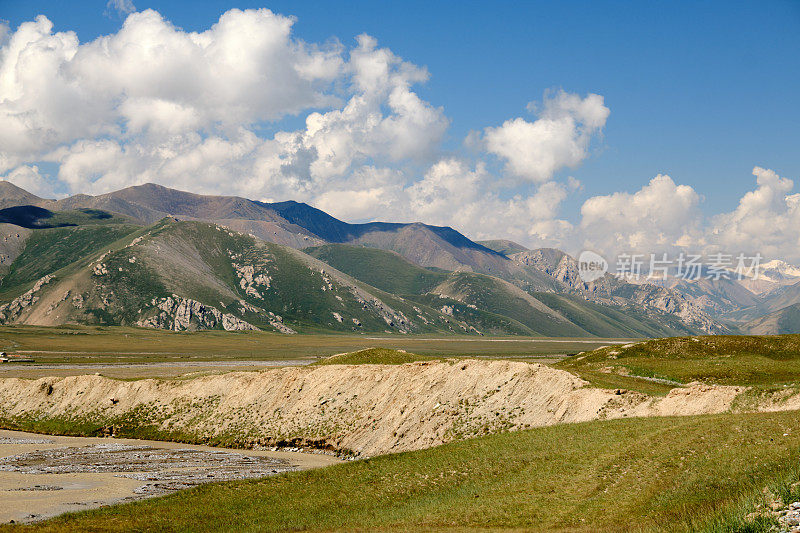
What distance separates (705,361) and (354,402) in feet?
161

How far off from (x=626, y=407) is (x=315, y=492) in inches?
1163

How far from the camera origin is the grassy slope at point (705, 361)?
71000mm

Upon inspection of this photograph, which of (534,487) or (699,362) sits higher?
(699,362)

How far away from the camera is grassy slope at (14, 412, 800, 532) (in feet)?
93.5

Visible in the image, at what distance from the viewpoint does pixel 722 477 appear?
29000mm

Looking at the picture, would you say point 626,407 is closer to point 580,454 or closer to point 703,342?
point 580,454

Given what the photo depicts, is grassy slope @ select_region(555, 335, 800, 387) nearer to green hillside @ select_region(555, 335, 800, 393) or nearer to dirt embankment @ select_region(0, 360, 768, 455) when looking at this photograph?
Answer: green hillside @ select_region(555, 335, 800, 393)

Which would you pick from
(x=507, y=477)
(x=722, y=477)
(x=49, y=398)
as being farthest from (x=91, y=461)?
(x=722, y=477)

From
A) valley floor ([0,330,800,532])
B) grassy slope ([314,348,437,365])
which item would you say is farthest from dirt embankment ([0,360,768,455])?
grassy slope ([314,348,437,365])

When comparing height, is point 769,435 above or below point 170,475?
above

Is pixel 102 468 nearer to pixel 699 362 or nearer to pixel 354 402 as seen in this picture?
pixel 354 402

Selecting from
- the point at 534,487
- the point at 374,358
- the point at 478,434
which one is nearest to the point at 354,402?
the point at 374,358

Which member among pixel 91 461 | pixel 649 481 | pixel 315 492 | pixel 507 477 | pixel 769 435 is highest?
pixel 769 435

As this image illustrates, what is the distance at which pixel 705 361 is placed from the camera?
80375 mm
